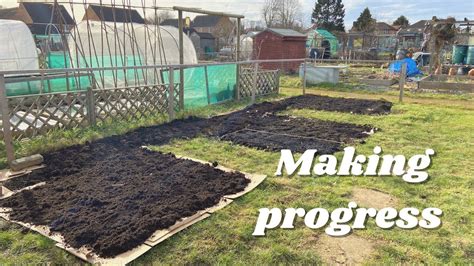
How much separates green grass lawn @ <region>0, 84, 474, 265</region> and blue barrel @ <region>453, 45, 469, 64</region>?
15982 mm

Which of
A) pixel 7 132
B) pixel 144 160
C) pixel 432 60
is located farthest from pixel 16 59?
pixel 432 60

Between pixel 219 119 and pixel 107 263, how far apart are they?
5176mm

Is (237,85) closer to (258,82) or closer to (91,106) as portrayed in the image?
(258,82)

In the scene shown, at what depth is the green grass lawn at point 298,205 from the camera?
2791 millimetres

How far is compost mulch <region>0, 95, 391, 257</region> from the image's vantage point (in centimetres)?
306

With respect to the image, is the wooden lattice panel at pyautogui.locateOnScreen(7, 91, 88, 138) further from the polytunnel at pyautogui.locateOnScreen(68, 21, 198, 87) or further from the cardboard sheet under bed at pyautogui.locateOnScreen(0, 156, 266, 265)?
the polytunnel at pyautogui.locateOnScreen(68, 21, 198, 87)

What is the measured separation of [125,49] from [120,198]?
6.82 metres

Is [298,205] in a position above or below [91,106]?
below

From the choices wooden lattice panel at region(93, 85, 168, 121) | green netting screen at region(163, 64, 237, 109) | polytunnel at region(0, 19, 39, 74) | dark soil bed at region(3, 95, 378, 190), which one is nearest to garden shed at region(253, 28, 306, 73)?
green netting screen at region(163, 64, 237, 109)

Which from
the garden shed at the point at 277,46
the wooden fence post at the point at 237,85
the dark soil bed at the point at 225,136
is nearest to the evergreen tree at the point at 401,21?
the garden shed at the point at 277,46

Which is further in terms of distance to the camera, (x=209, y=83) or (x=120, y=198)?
(x=209, y=83)

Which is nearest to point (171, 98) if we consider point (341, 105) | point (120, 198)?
point (120, 198)

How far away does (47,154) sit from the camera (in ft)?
16.3

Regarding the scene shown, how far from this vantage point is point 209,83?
358 inches
